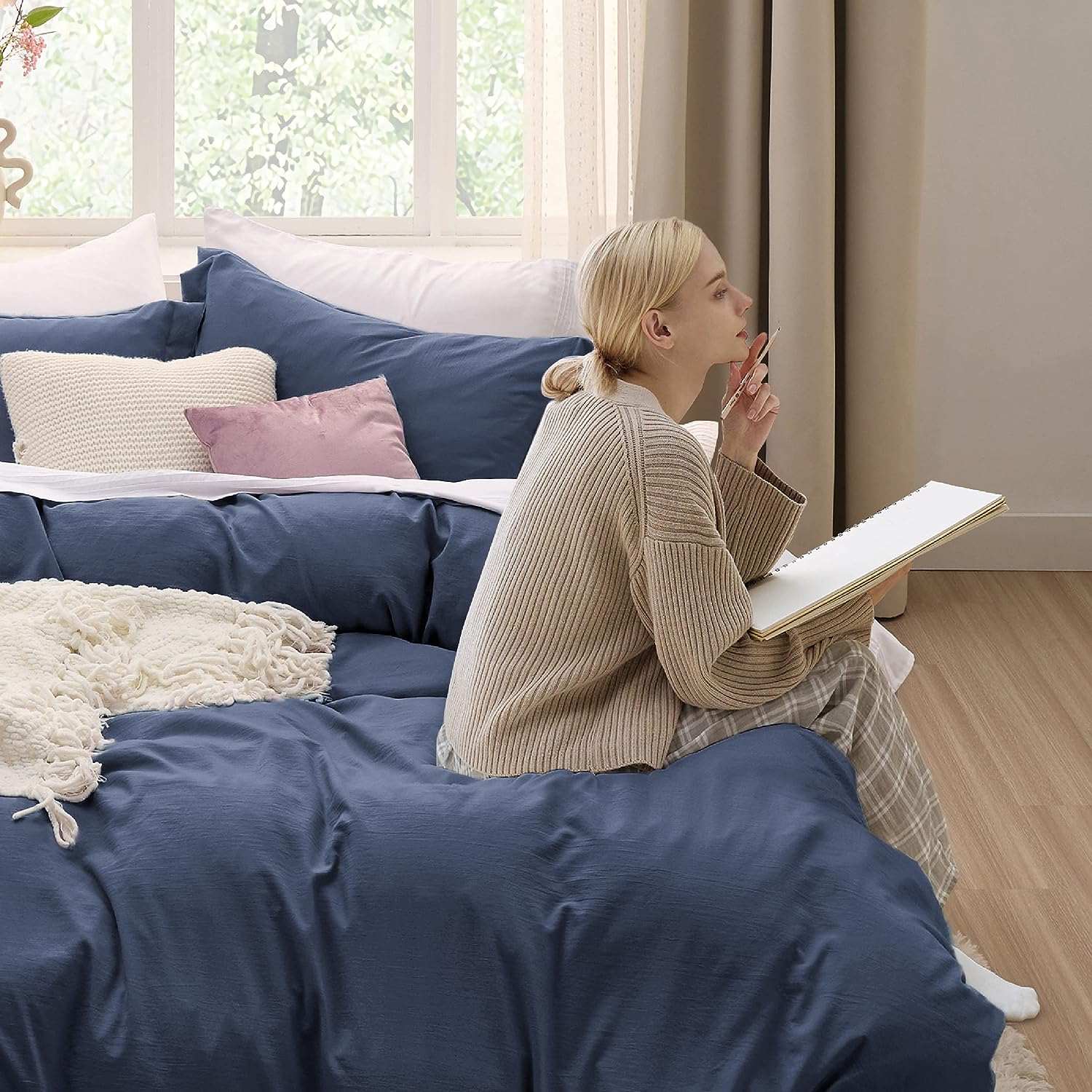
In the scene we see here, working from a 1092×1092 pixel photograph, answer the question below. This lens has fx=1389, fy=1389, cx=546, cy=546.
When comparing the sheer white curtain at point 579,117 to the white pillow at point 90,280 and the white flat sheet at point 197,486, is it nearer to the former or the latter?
the white pillow at point 90,280

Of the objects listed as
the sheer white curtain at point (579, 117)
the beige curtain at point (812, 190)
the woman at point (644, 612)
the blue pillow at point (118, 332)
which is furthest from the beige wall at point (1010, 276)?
the woman at point (644, 612)

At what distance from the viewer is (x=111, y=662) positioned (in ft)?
5.84

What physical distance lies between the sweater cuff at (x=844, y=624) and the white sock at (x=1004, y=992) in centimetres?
51

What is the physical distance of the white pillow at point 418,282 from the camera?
2791 millimetres

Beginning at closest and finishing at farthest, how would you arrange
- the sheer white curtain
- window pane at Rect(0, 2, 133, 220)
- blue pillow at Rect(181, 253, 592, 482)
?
blue pillow at Rect(181, 253, 592, 482) → the sheer white curtain → window pane at Rect(0, 2, 133, 220)

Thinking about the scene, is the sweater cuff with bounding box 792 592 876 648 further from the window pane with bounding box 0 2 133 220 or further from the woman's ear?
the window pane with bounding box 0 2 133 220

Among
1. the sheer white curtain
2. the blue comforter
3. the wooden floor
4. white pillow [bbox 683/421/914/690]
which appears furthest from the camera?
the sheer white curtain

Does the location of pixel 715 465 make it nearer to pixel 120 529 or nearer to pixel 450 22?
pixel 120 529

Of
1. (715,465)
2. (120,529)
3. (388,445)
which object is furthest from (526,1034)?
(388,445)

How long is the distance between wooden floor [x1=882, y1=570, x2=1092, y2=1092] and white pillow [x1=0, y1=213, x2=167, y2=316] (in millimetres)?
1850

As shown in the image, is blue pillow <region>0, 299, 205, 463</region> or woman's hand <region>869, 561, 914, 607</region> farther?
blue pillow <region>0, 299, 205, 463</region>

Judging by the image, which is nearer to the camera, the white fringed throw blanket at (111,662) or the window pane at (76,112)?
the white fringed throw blanket at (111,662)

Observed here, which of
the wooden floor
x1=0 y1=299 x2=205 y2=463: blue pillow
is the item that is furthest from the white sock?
x1=0 y1=299 x2=205 y2=463: blue pillow

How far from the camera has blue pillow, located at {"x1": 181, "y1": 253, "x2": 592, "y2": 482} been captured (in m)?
2.54
